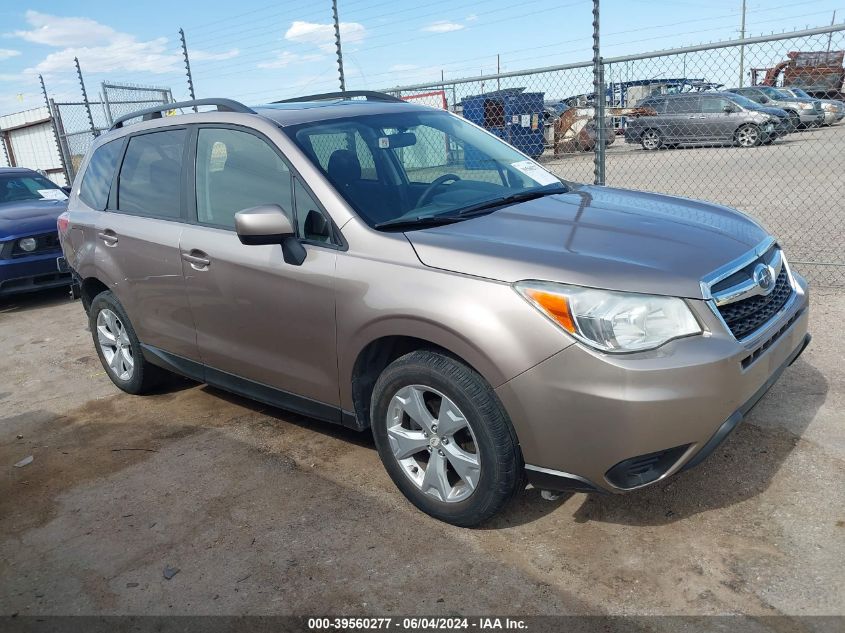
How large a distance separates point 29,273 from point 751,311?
782cm

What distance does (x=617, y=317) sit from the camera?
8.30 ft

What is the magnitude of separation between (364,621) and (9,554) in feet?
5.90

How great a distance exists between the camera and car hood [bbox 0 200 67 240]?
8.09 metres

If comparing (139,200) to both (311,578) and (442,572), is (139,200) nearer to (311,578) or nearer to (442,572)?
(311,578)

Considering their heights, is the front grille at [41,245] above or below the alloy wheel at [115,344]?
above

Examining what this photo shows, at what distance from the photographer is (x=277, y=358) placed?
3582 millimetres

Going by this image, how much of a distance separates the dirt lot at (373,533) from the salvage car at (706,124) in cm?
950

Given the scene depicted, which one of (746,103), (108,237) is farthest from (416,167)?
(746,103)

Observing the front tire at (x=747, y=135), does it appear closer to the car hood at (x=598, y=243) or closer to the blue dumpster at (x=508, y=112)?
the blue dumpster at (x=508, y=112)

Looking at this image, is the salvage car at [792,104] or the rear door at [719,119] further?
the rear door at [719,119]

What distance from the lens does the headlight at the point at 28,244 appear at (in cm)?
812

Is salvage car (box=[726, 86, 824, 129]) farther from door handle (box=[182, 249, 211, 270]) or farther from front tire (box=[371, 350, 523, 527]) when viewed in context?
front tire (box=[371, 350, 523, 527])

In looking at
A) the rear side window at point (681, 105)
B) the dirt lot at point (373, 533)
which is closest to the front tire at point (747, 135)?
the rear side window at point (681, 105)

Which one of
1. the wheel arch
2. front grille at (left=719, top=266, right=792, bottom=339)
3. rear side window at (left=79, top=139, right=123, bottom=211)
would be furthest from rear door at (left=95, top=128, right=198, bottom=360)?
front grille at (left=719, top=266, right=792, bottom=339)
